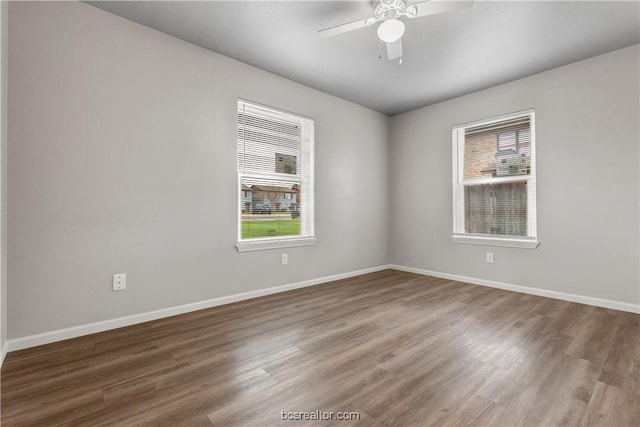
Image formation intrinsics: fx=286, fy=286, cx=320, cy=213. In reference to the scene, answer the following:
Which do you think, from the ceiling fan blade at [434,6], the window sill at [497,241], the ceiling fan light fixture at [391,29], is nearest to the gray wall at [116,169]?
the ceiling fan light fixture at [391,29]

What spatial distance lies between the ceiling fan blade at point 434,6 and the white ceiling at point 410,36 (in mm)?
418

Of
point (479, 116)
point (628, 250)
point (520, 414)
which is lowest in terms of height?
point (520, 414)

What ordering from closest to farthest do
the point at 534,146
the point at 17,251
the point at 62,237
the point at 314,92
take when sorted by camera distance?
the point at 17,251
the point at 62,237
the point at 534,146
the point at 314,92

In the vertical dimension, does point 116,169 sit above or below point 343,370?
above

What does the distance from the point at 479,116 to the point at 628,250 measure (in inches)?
84.6

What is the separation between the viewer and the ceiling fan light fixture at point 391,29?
190 cm

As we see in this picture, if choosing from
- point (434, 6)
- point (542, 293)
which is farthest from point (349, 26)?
point (542, 293)

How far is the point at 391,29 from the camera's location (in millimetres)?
1941

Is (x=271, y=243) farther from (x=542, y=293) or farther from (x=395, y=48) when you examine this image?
(x=542, y=293)

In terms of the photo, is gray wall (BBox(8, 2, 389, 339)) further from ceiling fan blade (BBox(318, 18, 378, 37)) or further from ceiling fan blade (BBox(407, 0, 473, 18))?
ceiling fan blade (BBox(407, 0, 473, 18))

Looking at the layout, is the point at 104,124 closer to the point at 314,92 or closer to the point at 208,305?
the point at 208,305

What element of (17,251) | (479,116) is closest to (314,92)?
(479,116)

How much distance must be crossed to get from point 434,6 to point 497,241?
2910mm

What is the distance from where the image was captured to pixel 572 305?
2957mm
